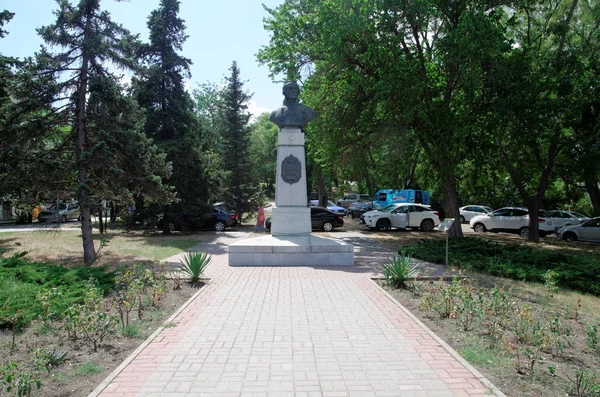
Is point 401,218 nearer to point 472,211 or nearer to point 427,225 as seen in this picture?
point 427,225

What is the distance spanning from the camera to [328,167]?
2141 cm

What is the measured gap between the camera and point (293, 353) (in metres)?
4.73

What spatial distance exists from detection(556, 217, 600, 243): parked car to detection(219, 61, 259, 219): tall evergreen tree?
1791 centimetres

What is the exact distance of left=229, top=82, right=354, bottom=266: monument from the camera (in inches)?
432

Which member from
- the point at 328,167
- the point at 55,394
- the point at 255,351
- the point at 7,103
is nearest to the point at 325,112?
the point at 328,167

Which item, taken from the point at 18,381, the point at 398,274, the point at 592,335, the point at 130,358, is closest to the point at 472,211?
the point at 398,274

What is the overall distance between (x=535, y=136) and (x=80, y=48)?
646 inches

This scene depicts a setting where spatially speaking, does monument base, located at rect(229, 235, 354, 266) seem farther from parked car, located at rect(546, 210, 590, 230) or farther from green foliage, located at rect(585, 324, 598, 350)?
parked car, located at rect(546, 210, 590, 230)

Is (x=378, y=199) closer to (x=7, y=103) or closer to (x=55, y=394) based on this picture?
(x=7, y=103)

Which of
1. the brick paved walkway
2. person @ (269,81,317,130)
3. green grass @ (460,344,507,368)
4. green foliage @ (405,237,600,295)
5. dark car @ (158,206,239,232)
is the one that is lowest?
green grass @ (460,344,507,368)

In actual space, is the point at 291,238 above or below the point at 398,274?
above

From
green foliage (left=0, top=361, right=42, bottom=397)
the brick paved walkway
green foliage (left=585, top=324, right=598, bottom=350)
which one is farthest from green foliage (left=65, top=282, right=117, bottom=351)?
green foliage (left=585, top=324, right=598, bottom=350)

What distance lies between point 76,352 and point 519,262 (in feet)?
34.7

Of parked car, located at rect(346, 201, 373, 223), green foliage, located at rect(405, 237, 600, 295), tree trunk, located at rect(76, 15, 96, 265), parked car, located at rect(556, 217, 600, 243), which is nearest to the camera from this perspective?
green foliage, located at rect(405, 237, 600, 295)
